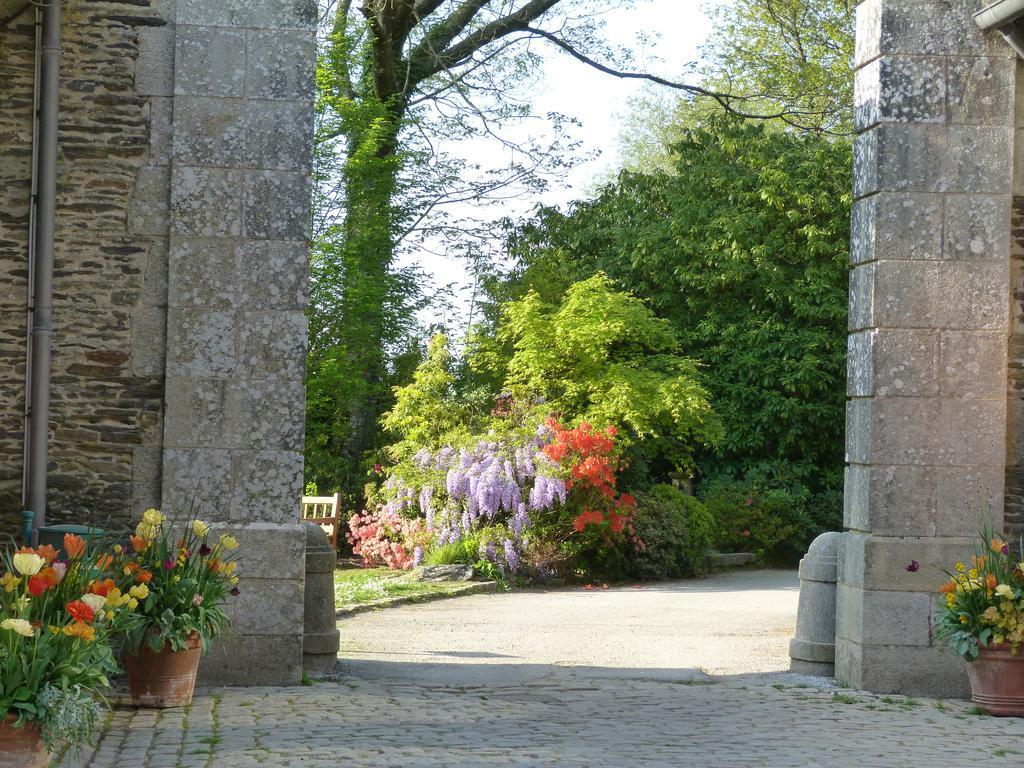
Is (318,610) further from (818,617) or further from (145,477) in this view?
(818,617)

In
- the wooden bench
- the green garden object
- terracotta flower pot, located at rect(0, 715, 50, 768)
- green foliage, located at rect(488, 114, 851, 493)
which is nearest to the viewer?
terracotta flower pot, located at rect(0, 715, 50, 768)

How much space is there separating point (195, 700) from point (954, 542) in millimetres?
3549

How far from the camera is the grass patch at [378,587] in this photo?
33.0 feet

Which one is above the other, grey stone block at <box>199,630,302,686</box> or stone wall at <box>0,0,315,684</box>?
stone wall at <box>0,0,315,684</box>

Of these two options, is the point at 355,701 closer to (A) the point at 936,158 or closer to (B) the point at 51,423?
(B) the point at 51,423

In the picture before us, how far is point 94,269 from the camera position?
5789mm

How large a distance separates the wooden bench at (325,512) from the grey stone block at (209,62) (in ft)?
20.5

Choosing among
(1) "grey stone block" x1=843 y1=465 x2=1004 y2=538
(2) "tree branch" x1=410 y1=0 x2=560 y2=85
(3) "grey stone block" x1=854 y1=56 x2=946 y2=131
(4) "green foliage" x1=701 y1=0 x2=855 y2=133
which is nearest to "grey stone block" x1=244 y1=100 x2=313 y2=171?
(3) "grey stone block" x1=854 y1=56 x2=946 y2=131

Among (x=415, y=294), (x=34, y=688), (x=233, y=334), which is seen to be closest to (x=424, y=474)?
(x=415, y=294)

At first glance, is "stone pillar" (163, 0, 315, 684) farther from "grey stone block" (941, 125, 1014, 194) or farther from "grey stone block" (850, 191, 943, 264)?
"grey stone block" (941, 125, 1014, 194)

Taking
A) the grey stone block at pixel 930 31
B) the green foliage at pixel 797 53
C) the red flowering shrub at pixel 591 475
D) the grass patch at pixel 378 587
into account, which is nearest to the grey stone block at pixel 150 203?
the grey stone block at pixel 930 31

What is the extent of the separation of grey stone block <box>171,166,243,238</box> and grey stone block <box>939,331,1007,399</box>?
3391mm

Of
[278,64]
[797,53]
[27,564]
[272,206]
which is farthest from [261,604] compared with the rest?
[797,53]

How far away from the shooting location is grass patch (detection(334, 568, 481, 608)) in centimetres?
1007
